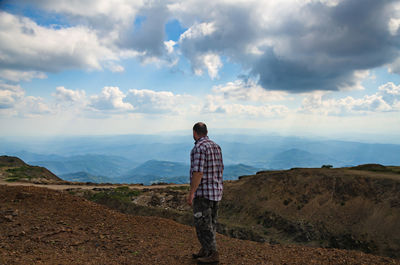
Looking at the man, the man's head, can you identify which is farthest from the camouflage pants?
the man's head

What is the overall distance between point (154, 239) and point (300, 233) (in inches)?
597

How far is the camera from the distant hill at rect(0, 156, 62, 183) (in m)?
40.2

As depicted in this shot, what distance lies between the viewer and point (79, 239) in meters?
8.31

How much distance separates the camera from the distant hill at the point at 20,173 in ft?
132

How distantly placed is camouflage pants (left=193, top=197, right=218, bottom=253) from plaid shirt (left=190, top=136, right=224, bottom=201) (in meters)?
0.21

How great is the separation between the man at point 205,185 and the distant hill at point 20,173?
40527 mm

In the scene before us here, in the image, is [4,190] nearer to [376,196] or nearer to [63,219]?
[63,219]

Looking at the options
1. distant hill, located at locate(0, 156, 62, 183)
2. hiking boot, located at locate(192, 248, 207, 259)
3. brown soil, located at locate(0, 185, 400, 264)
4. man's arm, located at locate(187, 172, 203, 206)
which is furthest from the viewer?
distant hill, located at locate(0, 156, 62, 183)

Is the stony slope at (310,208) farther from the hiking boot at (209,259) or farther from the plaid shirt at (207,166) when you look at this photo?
the plaid shirt at (207,166)

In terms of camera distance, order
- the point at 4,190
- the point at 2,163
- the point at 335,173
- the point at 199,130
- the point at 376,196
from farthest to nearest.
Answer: the point at 2,163, the point at 335,173, the point at 376,196, the point at 4,190, the point at 199,130

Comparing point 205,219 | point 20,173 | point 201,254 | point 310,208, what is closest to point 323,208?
point 310,208

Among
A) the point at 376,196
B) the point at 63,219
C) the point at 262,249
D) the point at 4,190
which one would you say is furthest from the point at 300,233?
the point at 4,190

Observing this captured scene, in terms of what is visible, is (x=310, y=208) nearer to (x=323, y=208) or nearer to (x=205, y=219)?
(x=323, y=208)

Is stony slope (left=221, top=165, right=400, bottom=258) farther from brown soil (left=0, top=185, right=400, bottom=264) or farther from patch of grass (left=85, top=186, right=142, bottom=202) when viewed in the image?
brown soil (left=0, top=185, right=400, bottom=264)
